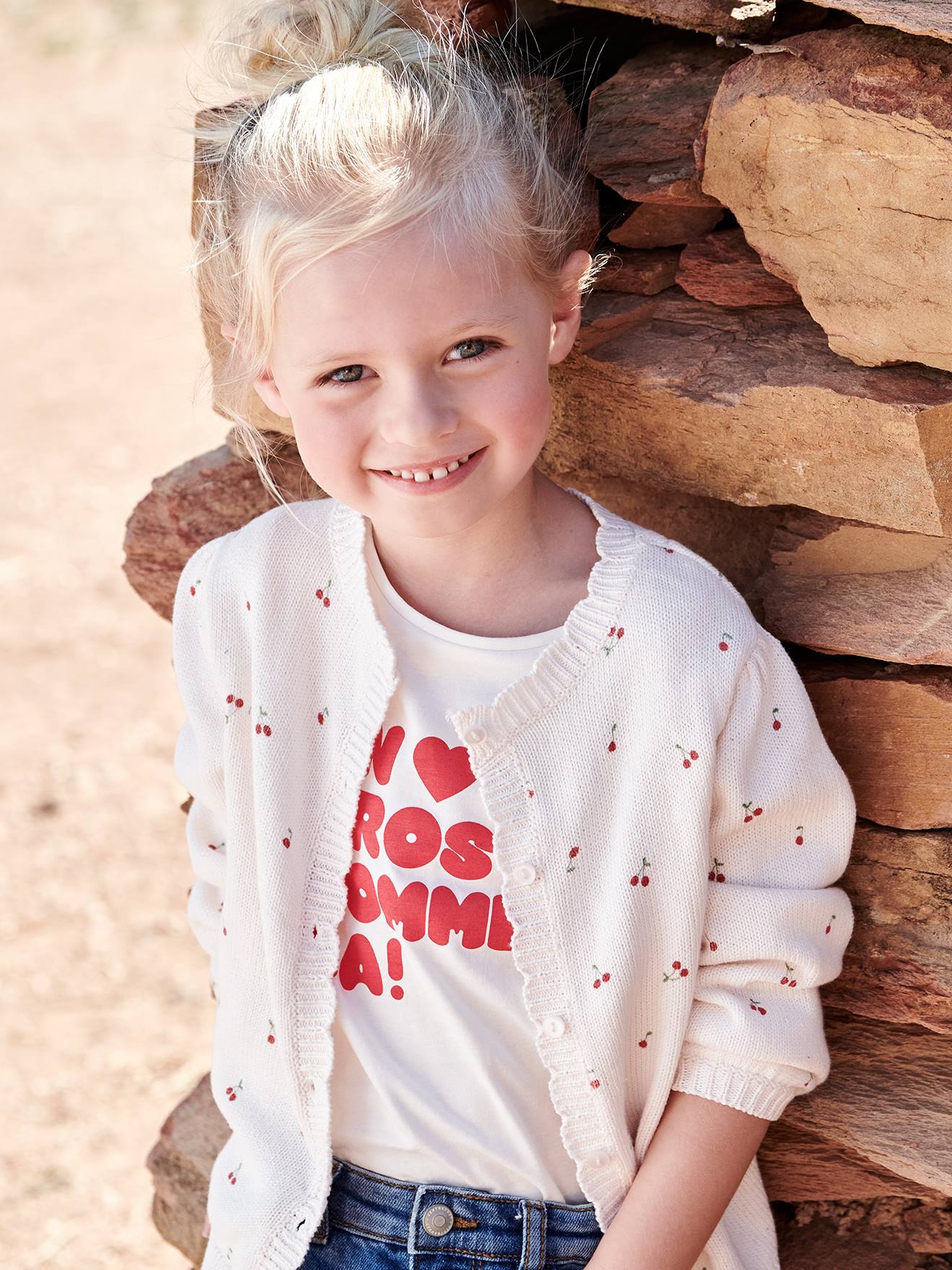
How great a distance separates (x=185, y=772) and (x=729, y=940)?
2.19 ft

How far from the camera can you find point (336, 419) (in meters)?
1.40

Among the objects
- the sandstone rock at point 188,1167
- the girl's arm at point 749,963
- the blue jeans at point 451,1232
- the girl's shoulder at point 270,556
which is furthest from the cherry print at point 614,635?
the sandstone rock at point 188,1167

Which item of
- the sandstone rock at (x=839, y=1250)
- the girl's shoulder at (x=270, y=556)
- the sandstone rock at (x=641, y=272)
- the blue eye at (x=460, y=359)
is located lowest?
the sandstone rock at (x=839, y=1250)

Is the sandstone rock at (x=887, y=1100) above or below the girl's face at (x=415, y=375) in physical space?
below

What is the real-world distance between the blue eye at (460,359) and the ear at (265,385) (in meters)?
0.12

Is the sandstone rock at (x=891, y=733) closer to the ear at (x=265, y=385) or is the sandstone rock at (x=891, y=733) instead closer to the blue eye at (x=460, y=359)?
the blue eye at (x=460, y=359)

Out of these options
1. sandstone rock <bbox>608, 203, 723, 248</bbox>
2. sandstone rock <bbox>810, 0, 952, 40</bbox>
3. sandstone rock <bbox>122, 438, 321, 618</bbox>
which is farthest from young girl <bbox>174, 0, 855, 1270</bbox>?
sandstone rock <bbox>122, 438, 321, 618</bbox>

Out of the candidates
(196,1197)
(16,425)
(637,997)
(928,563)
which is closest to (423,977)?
(637,997)

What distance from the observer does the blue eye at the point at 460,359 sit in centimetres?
137

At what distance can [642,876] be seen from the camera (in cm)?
143

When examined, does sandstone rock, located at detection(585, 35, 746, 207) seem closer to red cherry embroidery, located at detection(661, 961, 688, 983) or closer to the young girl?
the young girl

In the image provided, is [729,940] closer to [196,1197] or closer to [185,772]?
[185,772]

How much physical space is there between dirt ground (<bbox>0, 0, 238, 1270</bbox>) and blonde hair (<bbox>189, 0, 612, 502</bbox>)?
0.15 metres

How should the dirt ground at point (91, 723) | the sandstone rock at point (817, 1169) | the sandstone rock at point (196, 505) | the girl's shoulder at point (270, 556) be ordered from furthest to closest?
the dirt ground at point (91, 723) < the sandstone rock at point (196, 505) < the sandstone rock at point (817, 1169) < the girl's shoulder at point (270, 556)
